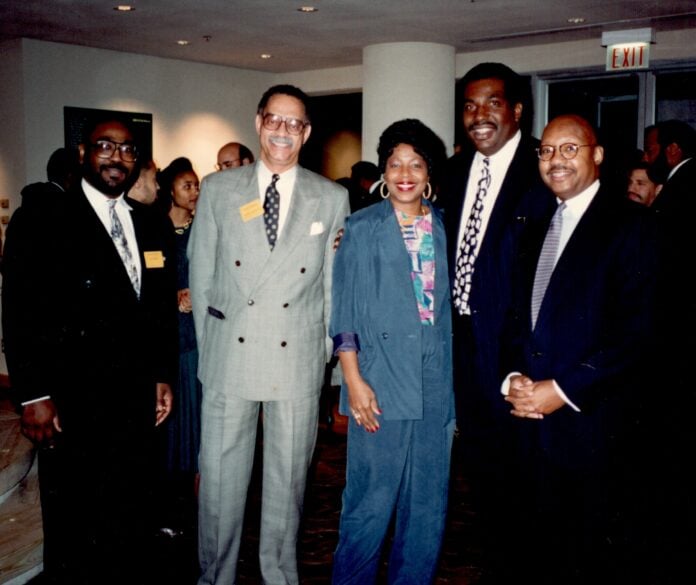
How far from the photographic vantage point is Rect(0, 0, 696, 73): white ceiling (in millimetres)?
5801

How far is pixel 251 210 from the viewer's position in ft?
8.18

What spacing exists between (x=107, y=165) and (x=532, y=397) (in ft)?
5.10

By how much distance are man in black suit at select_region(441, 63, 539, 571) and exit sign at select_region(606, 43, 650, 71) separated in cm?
496

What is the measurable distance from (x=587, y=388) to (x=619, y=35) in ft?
19.6

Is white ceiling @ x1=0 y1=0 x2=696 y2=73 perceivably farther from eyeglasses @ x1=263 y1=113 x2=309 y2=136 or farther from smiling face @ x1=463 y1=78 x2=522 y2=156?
eyeglasses @ x1=263 y1=113 x2=309 y2=136

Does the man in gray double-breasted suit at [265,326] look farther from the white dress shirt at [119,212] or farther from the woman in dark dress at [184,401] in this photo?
the woman in dark dress at [184,401]

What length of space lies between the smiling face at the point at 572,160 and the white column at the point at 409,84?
17.7 ft

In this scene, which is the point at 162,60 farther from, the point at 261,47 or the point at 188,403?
the point at 188,403

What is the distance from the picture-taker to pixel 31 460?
165 inches

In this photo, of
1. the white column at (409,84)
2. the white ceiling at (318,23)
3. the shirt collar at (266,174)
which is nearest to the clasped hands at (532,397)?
the shirt collar at (266,174)

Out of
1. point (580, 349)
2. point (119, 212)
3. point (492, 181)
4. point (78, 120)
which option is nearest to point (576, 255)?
point (580, 349)

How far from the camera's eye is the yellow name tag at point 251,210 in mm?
2490

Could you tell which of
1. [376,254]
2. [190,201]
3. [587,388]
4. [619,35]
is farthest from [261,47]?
[587,388]

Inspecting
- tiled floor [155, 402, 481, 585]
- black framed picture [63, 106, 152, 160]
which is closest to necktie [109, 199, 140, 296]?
tiled floor [155, 402, 481, 585]
